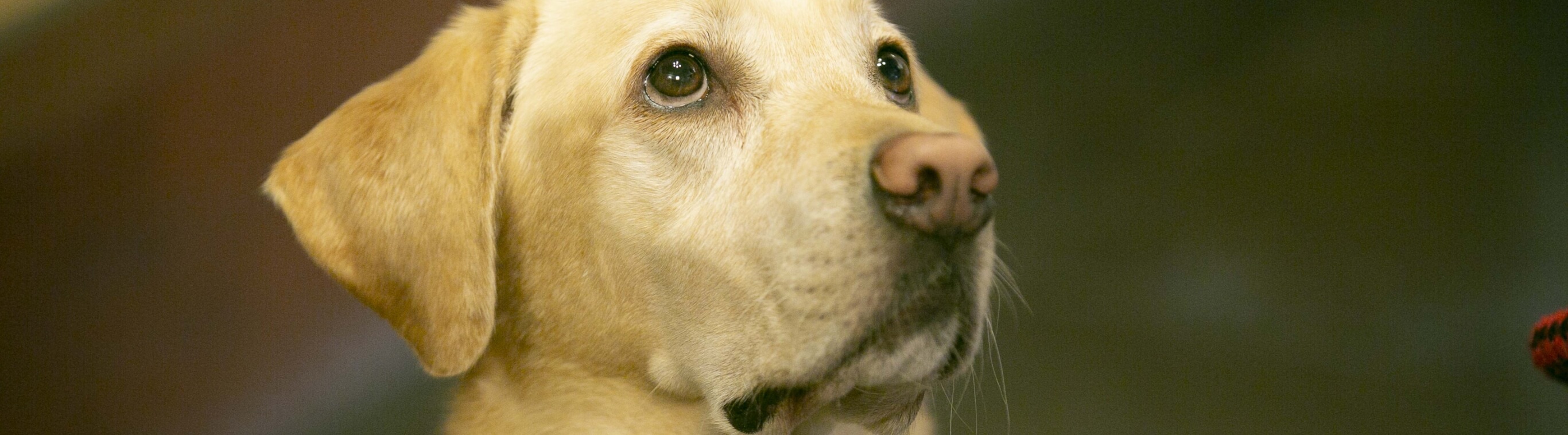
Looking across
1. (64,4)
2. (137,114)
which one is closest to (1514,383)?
(137,114)

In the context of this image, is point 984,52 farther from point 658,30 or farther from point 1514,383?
point 1514,383

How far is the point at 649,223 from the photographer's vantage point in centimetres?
147

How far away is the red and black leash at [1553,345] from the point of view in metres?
1.17

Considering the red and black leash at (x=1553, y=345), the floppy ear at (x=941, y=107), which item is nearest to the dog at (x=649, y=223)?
the floppy ear at (x=941, y=107)

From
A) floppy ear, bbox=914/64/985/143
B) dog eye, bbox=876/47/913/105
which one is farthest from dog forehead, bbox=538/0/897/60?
floppy ear, bbox=914/64/985/143

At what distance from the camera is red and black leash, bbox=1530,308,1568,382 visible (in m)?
1.17

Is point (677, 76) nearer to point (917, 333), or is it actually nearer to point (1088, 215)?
point (917, 333)

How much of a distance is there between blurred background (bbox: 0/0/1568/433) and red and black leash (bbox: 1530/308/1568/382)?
20.4 inches

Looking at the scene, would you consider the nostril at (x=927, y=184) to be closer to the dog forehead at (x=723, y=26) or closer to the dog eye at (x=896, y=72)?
the dog forehead at (x=723, y=26)

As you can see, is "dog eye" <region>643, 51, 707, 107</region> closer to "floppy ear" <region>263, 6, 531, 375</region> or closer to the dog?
the dog

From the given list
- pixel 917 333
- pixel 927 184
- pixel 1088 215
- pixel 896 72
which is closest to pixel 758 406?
pixel 917 333

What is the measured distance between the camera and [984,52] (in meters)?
2.18

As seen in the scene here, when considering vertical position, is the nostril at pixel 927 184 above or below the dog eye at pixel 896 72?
above

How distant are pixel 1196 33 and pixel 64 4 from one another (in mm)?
2131
